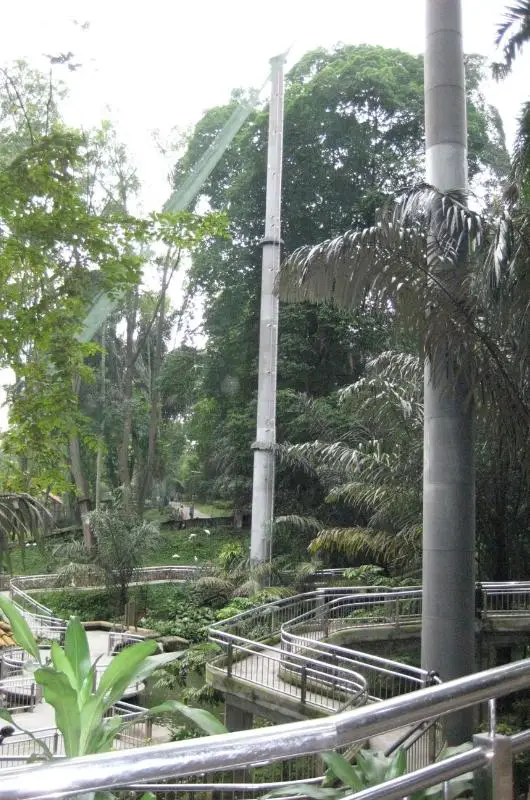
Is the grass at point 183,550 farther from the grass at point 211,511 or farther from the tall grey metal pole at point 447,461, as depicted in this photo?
the tall grey metal pole at point 447,461

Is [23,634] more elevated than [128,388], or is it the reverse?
[128,388]

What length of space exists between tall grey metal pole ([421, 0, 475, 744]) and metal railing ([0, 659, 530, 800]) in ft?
16.7

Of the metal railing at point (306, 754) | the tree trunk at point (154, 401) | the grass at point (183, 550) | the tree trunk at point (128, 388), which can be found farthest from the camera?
the tree trunk at point (128, 388)

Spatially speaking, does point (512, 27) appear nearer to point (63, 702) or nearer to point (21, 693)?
point (63, 702)

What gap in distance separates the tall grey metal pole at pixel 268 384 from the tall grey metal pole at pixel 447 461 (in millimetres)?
11256

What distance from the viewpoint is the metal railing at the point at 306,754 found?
4.17ft

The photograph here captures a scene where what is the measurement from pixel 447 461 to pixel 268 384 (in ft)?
38.4

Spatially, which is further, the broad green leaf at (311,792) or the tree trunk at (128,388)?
the tree trunk at (128,388)

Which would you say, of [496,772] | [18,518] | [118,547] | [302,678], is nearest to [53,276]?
[18,518]

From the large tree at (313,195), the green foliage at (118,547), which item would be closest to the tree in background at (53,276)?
the green foliage at (118,547)

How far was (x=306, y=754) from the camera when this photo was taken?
1.50 meters

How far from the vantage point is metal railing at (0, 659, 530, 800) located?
127cm

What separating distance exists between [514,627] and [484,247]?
6476 mm

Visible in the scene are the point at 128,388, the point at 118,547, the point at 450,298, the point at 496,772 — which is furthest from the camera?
the point at 128,388
